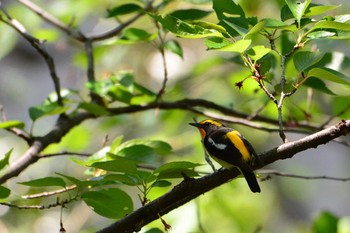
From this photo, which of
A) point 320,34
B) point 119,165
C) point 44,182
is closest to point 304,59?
point 320,34

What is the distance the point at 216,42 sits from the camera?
1524 millimetres

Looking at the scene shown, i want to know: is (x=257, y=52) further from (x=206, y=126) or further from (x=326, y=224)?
(x=326, y=224)

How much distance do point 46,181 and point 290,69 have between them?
1240 mm

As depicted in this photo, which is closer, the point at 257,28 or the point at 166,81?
the point at 257,28

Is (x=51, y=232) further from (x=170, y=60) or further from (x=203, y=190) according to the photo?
(x=203, y=190)

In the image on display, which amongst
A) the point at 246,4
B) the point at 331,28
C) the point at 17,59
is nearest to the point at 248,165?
the point at 331,28

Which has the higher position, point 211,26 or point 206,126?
point 211,26

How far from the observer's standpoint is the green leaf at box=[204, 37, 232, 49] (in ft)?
4.95

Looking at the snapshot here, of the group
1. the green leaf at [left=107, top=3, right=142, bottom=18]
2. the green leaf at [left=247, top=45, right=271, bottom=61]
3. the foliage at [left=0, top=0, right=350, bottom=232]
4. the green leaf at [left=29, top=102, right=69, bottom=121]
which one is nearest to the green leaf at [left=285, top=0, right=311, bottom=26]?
the foliage at [left=0, top=0, right=350, bottom=232]

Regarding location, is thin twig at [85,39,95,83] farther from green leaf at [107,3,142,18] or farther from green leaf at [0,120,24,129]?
green leaf at [0,120,24,129]

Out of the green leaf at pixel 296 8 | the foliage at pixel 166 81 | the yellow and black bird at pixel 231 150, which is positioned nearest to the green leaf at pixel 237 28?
the foliage at pixel 166 81

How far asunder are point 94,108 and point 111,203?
0.73 m

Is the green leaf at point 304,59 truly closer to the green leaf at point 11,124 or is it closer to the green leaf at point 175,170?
the green leaf at point 175,170

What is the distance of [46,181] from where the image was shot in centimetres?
163
